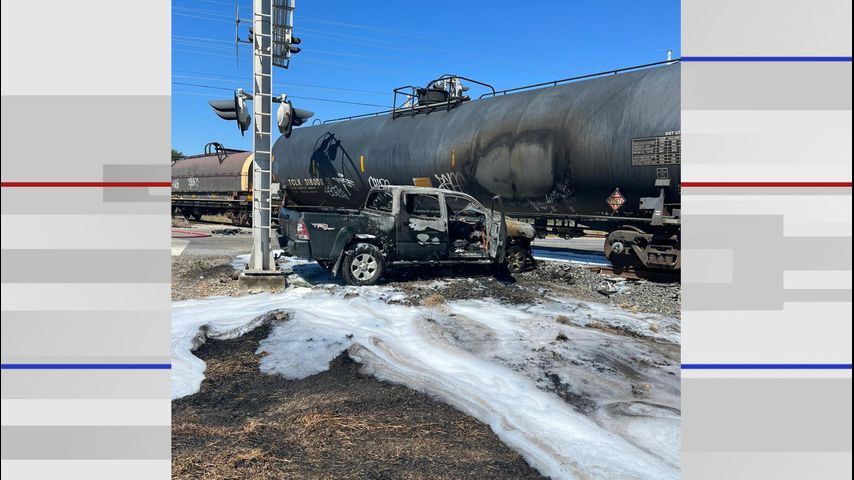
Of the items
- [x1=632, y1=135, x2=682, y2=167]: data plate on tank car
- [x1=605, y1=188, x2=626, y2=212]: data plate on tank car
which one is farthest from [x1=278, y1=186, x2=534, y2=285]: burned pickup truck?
[x1=632, y1=135, x2=682, y2=167]: data plate on tank car

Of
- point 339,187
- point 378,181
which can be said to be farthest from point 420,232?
point 339,187

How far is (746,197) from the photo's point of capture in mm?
1361

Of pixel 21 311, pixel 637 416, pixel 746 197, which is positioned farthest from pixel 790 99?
pixel 637 416

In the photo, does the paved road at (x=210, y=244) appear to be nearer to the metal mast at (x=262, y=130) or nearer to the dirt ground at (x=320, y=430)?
the metal mast at (x=262, y=130)

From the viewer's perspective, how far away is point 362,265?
30.1ft

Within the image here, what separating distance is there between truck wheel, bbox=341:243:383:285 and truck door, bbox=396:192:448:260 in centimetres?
43

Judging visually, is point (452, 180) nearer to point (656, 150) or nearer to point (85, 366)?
point (656, 150)

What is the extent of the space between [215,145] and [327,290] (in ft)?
63.6

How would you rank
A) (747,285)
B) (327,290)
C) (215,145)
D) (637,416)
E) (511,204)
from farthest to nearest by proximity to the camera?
1. (215,145)
2. (511,204)
3. (327,290)
4. (637,416)
5. (747,285)

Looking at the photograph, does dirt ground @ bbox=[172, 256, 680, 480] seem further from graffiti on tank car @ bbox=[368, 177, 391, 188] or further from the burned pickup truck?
graffiti on tank car @ bbox=[368, 177, 391, 188]

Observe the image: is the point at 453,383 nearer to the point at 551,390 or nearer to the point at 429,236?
the point at 551,390

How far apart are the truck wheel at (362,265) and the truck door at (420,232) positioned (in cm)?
43

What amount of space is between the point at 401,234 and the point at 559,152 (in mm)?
3170

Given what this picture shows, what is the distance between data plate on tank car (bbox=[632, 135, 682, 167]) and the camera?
28.0ft
